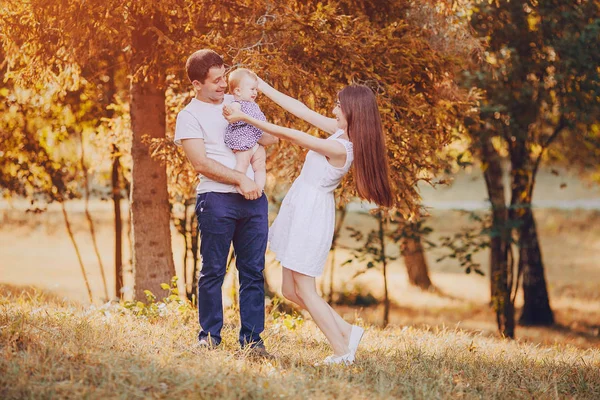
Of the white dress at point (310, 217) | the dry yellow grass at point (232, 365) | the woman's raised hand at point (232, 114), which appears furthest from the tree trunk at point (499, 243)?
the woman's raised hand at point (232, 114)

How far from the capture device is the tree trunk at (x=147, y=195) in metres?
7.13

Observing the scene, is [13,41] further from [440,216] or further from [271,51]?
[440,216]

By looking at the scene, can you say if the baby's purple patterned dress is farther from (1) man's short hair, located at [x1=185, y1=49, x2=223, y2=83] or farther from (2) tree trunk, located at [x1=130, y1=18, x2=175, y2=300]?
(2) tree trunk, located at [x1=130, y1=18, x2=175, y2=300]

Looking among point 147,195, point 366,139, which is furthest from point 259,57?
point 147,195

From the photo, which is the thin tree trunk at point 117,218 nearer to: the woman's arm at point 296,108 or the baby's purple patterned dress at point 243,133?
the woman's arm at point 296,108

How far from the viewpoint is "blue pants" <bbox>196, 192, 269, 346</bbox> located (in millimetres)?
4695

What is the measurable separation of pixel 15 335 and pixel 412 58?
13.4ft

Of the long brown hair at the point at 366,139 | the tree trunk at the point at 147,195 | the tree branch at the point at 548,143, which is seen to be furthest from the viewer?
the tree branch at the point at 548,143

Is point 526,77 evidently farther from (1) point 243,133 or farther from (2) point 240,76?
(1) point 243,133

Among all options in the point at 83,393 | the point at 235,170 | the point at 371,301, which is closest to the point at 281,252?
the point at 235,170

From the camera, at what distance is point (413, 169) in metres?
6.69

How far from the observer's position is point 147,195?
7141 millimetres

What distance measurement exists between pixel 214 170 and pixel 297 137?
596mm

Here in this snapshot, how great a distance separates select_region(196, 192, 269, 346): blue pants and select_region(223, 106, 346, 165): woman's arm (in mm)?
545
